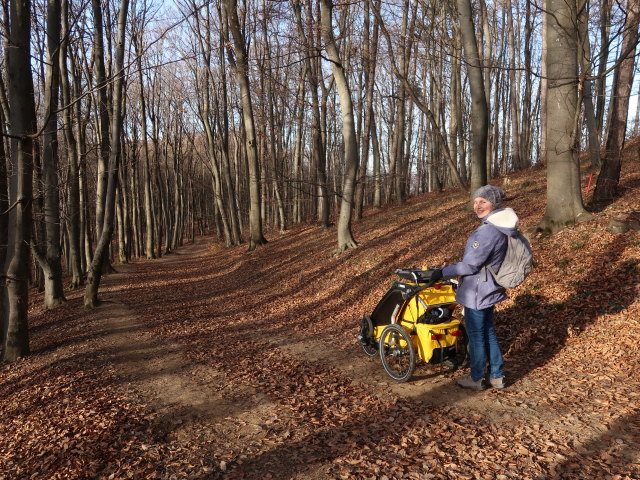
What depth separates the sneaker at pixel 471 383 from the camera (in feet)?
14.7

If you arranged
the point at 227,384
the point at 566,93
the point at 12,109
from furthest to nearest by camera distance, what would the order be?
the point at 566,93, the point at 12,109, the point at 227,384

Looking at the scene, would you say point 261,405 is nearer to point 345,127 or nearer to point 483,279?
point 483,279

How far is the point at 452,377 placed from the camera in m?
4.92

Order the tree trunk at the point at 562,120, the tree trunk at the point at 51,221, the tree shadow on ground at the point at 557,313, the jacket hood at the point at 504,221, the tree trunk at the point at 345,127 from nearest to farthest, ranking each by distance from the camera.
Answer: the jacket hood at the point at 504,221 → the tree shadow on ground at the point at 557,313 → the tree trunk at the point at 562,120 → the tree trunk at the point at 51,221 → the tree trunk at the point at 345,127

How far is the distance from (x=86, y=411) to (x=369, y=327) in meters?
3.65

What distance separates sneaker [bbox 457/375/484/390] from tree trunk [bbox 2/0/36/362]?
24.2ft

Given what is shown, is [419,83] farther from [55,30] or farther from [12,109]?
[12,109]

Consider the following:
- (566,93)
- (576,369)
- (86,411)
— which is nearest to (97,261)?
(86,411)

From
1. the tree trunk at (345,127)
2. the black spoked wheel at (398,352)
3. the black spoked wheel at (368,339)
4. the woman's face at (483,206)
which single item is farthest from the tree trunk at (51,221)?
the woman's face at (483,206)

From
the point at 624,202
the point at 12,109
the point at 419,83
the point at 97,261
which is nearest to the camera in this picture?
the point at 12,109

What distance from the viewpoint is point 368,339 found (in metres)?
5.71

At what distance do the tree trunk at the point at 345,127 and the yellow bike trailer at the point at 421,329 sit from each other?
8230mm

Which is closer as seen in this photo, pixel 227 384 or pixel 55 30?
pixel 227 384

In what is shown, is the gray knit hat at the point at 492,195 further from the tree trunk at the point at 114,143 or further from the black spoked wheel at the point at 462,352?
the tree trunk at the point at 114,143
